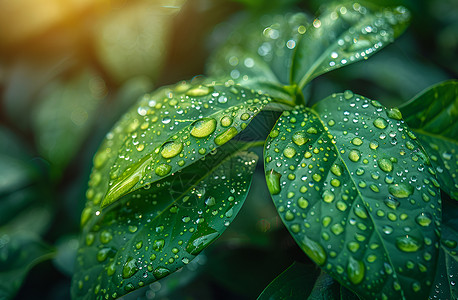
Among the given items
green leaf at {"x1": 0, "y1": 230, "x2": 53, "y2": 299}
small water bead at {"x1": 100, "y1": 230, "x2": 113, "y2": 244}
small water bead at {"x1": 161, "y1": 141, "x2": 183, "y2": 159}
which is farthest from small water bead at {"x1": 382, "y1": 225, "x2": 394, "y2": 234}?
green leaf at {"x1": 0, "y1": 230, "x2": 53, "y2": 299}

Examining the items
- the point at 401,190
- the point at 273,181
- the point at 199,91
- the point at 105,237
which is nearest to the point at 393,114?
the point at 401,190

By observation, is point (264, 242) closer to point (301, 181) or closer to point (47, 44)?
point (301, 181)

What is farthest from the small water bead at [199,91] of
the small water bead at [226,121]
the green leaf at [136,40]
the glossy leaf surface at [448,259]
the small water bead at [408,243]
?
the green leaf at [136,40]

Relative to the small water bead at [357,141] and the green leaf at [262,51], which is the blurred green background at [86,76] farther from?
the small water bead at [357,141]

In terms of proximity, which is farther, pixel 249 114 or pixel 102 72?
pixel 102 72

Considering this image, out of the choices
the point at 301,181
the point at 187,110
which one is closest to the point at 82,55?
the point at 187,110

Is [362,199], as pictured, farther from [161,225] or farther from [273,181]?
[161,225]

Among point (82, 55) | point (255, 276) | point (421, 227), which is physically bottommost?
point (255, 276)
